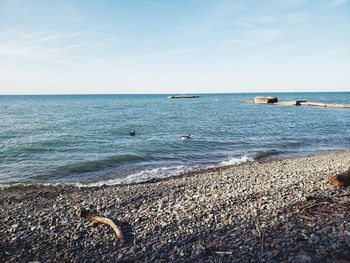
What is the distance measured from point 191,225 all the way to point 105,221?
9.28ft

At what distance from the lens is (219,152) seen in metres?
24.5

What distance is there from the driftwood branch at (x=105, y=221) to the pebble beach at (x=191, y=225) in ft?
0.52

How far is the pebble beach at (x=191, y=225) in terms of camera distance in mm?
6824

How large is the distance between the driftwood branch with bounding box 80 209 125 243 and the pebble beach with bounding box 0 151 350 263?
16 cm

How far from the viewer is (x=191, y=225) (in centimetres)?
841

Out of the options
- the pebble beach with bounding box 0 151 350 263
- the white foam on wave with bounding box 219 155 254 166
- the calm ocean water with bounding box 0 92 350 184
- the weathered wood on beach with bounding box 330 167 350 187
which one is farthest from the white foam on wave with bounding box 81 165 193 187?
the weathered wood on beach with bounding box 330 167 350 187

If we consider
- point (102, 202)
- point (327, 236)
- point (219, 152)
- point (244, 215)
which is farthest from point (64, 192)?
point (219, 152)

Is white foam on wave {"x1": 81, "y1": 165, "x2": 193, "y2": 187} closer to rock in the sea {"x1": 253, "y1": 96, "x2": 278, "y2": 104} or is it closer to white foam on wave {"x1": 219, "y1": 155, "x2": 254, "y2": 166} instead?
white foam on wave {"x1": 219, "y1": 155, "x2": 254, "y2": 166}

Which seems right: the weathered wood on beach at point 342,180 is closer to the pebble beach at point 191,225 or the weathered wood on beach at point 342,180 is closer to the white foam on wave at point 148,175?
the pebble beach at point 191,225

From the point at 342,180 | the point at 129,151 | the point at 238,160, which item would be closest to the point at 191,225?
the point at 342,180

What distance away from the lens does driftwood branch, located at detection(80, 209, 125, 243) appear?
797 centimetres

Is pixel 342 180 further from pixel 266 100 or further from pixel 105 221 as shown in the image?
pixel 266 100

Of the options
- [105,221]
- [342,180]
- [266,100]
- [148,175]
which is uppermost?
[266,100]

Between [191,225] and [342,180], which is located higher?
[342,180]
